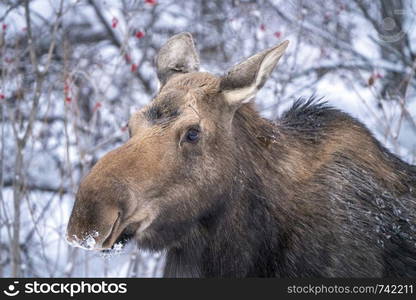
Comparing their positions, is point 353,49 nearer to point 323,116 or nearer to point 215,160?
point 323,116

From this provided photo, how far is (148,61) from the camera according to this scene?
1052 centimetres

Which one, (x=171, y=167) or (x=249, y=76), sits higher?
(x=249, y=76)

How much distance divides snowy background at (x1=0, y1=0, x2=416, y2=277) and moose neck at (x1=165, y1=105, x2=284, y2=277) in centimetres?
436

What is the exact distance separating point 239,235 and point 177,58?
4.55ft

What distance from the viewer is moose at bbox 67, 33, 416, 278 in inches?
168

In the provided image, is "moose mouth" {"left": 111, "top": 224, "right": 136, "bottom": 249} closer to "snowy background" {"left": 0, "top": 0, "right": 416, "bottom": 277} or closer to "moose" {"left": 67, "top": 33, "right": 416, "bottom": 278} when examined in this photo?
"moose" {"left": 67, "top": 33, "right": 416, "bottom": 278}

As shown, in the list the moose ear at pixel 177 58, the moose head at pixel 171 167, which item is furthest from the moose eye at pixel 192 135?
the moose ear at pixel 177 58

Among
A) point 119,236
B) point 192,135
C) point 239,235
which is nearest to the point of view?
point 119,236

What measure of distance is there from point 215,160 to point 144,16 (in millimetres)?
6413

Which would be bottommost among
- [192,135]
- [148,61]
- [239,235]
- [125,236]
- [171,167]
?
[239,235]

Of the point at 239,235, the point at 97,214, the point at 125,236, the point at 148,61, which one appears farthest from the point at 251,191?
the point at 148,61

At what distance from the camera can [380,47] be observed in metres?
10.9

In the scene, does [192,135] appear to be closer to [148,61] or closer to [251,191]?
[251,191]

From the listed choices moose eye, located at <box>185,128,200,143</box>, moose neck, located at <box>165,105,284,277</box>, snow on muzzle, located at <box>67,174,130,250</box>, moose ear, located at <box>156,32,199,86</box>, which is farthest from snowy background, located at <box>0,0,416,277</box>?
snow on muzzle, located at <box>67,174,130,250</box>
